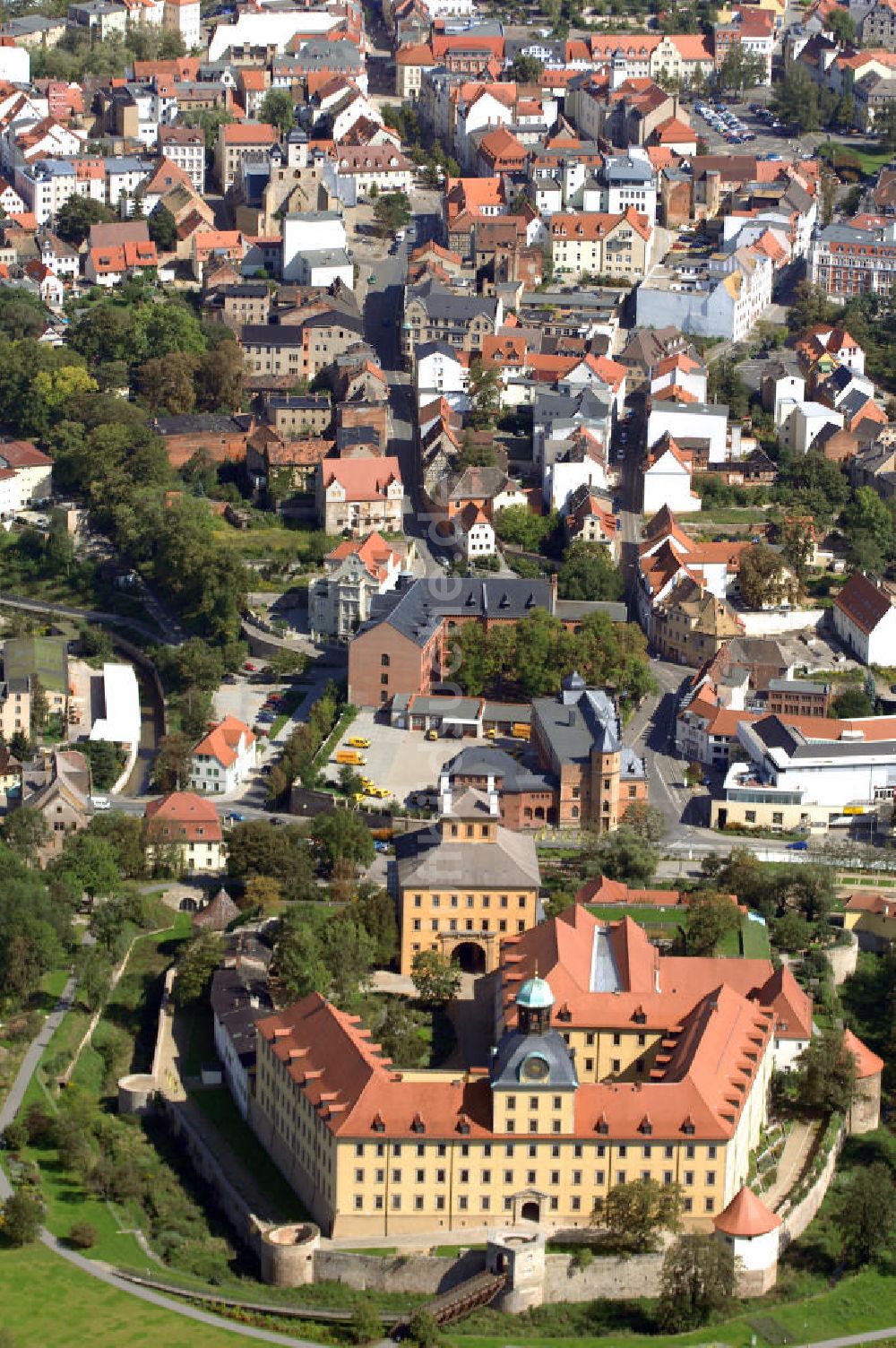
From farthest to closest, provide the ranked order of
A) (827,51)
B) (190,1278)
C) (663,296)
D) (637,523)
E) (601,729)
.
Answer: (827,51)
(663,296)
(637,523)
(601,729)
(190,1278)

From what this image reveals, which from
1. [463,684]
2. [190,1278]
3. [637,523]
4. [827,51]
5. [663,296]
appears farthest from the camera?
[827,51]

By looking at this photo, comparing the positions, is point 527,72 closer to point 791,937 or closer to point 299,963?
point 791,937

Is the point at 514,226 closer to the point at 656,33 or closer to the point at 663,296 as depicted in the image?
the point at 663,296

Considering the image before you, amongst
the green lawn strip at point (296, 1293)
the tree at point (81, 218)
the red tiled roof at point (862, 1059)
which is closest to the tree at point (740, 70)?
the tree at point (81, 218)

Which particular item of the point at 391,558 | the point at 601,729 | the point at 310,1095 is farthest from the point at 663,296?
the point at 310,1095

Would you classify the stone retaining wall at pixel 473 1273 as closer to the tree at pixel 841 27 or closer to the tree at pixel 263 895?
the tree at pixel 263 895

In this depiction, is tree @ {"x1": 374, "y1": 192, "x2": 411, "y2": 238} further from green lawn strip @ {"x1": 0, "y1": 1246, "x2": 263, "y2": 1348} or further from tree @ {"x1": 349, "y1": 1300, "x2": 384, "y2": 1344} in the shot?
tree @ {"x1": 349, "y1": 1300, "x2": 384, "y2": 1344}
